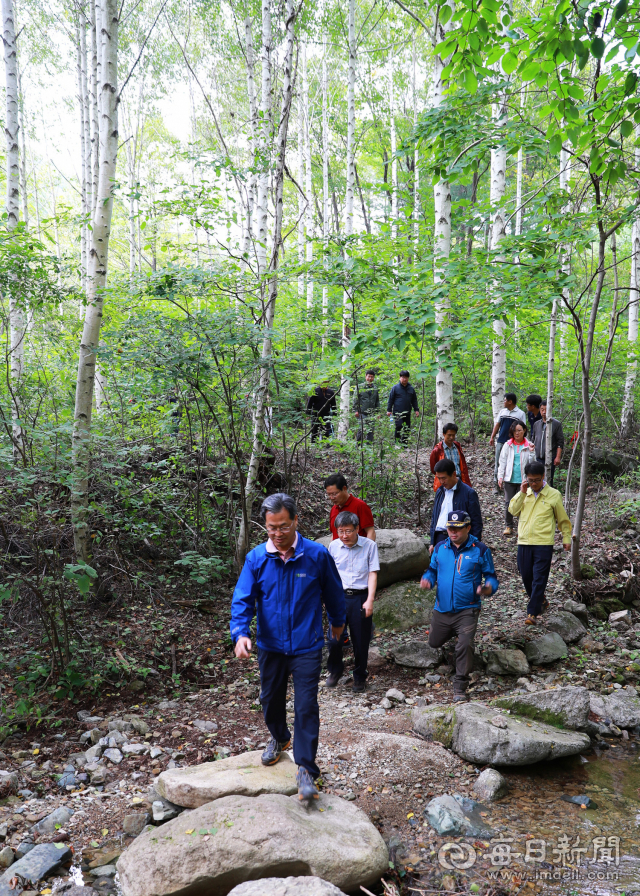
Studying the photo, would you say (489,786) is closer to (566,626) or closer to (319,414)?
(566,626)

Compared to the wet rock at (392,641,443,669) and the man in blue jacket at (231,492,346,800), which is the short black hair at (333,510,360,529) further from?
the wet rock at (392,641,443,669)

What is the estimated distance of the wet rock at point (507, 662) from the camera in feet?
18.5

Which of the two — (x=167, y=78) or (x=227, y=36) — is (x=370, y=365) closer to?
(x=227, y=36)

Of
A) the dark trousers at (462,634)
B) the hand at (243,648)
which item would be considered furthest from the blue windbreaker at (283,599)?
the dark trousers at (462,634)

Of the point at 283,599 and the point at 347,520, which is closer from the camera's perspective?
the point at 283,599

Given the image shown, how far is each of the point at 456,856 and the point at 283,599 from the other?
1831mm

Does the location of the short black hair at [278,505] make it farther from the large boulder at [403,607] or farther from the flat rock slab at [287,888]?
the large boulder at [403,607]

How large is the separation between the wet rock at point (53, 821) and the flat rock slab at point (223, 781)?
1.88 ft

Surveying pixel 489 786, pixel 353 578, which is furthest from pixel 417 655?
pixel 489 786

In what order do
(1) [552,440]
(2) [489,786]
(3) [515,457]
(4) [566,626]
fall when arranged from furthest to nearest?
(1) [552,440], (3) [515,457], (4) [566,626], (2) [489,786]

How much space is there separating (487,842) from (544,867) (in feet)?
1.10

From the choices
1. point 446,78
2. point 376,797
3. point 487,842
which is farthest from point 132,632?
point 446,78

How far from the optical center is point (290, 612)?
3.41 m

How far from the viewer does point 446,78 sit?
3.92 m
